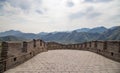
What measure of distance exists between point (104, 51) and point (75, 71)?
6.57 meters

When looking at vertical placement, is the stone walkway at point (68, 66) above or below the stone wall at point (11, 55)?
below

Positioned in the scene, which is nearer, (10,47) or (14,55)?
(10,47)

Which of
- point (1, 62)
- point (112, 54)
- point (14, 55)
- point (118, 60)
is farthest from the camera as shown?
point (112, 54)

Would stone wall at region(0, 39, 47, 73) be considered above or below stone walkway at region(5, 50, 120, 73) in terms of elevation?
above

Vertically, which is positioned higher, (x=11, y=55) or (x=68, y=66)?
(x=11, y=55)

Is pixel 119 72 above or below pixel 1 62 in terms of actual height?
below

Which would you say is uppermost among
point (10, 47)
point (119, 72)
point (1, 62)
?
point (10, 47)

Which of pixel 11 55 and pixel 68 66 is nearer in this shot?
pixel 11 55

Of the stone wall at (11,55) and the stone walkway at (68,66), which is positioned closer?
the stone wall at (11,55)

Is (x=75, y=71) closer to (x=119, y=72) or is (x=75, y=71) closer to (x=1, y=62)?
(x=119, y=72)

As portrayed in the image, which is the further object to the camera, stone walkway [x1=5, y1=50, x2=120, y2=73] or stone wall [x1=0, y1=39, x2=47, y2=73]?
stone walkway [x1=5, y1=50, x2=120, y2=73]

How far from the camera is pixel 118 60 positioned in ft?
30.8

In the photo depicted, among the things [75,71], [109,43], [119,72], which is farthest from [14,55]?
[109,43]

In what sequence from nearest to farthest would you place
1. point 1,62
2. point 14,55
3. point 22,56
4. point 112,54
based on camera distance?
point 1,62 < point 14,55 < point 22,56 < point 112,54
